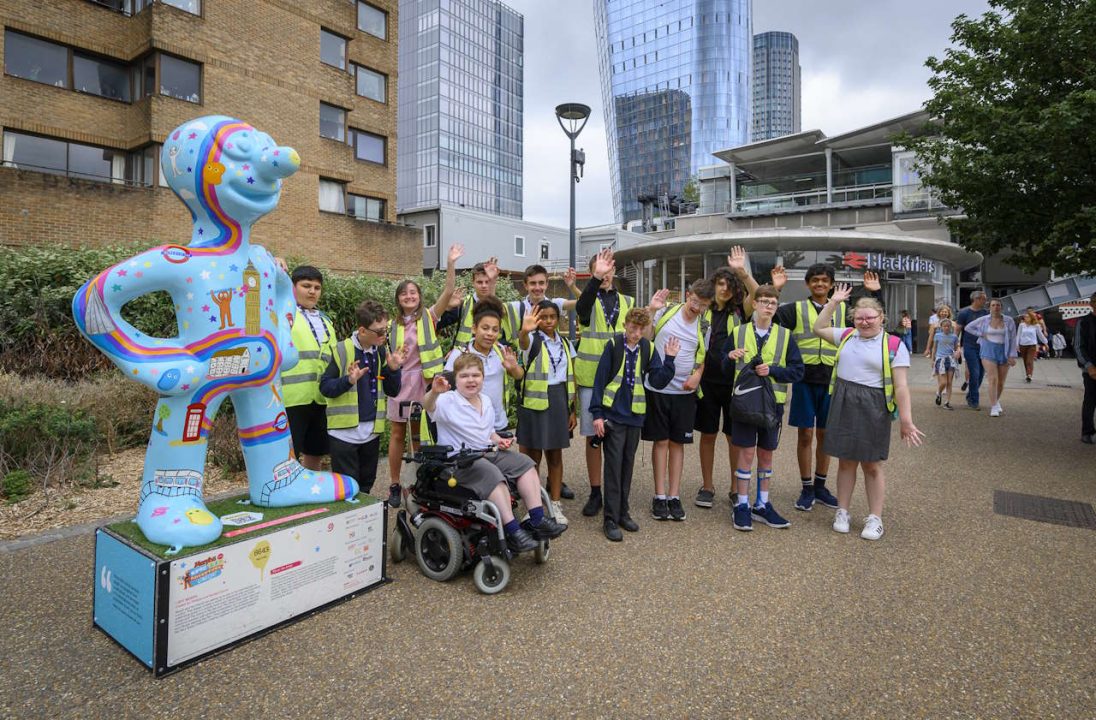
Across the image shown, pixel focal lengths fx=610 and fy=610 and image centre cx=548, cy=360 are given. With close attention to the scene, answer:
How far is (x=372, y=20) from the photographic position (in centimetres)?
2227

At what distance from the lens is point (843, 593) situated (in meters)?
3.56

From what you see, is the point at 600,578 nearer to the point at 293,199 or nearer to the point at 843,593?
the point at 843,593

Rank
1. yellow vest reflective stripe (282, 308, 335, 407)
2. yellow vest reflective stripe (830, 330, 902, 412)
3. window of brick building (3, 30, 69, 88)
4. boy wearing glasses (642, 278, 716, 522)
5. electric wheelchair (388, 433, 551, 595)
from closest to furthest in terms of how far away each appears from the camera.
A: electric wheelchair (388, 433, 551, 595)
yellow vest reflective stripe (282, 308, 335, 407)
yellow vest reflective stripe (830, 330, 902, 412)
boy wearing glasses (642, 278, 716, 522)
window of brick building (3, 30, 69, 88)

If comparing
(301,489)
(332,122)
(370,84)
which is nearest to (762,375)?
(301,489)

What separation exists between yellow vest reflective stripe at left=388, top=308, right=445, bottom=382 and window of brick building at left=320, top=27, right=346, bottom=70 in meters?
19.1

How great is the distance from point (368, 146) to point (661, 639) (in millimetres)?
22874

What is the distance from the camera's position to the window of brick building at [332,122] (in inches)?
816

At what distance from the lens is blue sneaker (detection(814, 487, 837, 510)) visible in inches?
208

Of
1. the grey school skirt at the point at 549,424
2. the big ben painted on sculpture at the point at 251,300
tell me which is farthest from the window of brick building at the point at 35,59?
the grey school skirt at the point at 549,424

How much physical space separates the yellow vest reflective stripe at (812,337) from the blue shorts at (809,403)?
21 cm

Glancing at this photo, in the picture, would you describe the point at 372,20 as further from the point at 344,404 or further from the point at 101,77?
the point at 344,404

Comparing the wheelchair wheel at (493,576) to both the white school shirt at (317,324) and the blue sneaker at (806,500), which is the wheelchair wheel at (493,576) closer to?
the white school shirt at (317,324)

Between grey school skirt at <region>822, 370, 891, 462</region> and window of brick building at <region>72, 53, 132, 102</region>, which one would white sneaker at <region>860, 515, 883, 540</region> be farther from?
window of brick building at <region>72, 53, 132, 102</region>

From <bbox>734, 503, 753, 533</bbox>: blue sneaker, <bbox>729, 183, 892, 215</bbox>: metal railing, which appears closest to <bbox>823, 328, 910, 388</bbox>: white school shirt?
<bbox>734, 503, 753, 533</bbox>: blue sneaker
